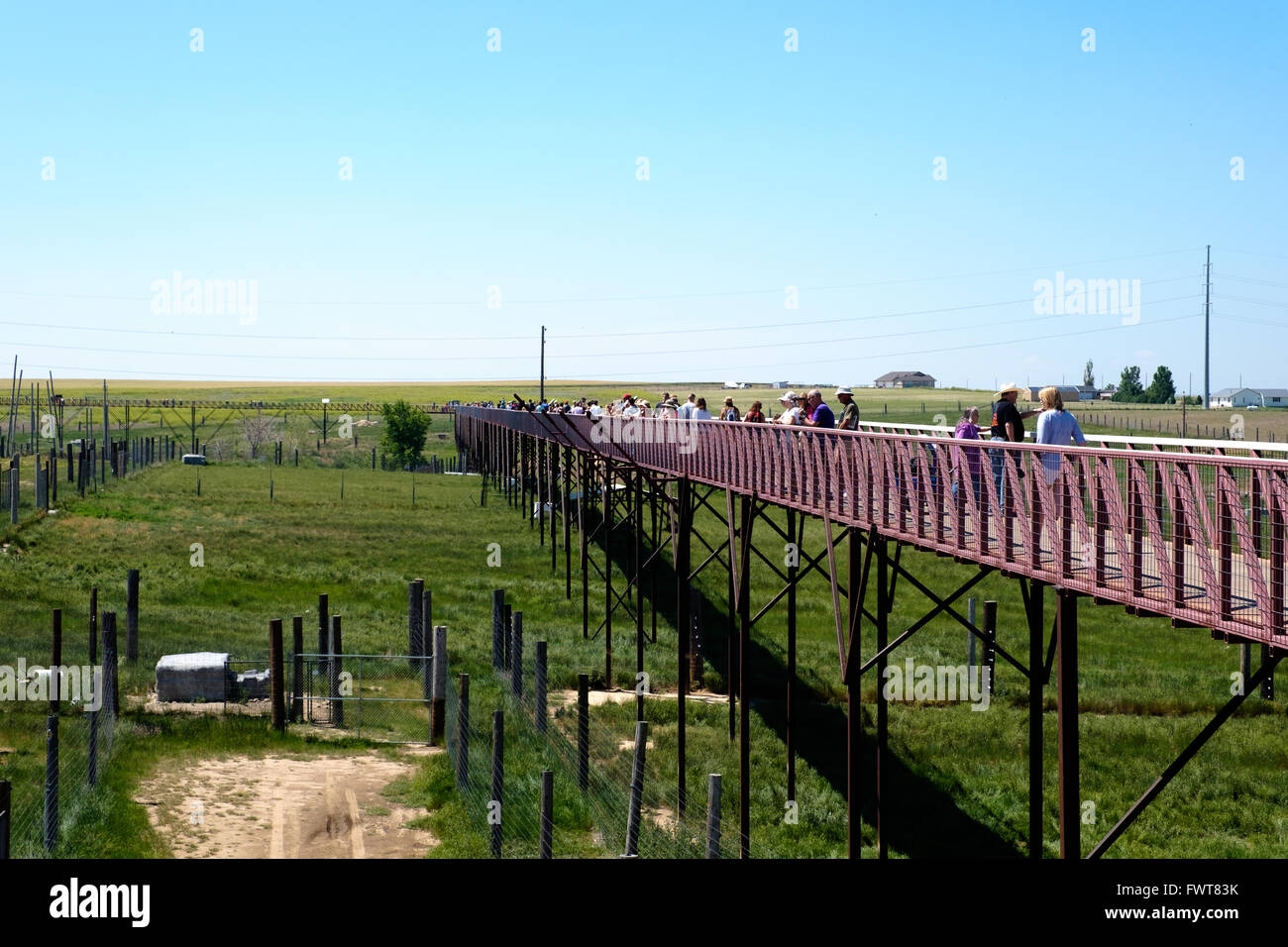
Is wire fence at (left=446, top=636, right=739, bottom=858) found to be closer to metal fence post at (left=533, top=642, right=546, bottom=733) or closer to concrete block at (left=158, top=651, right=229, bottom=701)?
metal fence post at (left=533, top=642, right=546, bottom=733)

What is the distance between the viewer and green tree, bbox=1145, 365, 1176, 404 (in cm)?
13700

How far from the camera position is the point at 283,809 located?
637 inches

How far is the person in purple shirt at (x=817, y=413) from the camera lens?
18.1m

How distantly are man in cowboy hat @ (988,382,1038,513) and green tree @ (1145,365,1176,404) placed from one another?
130 metres

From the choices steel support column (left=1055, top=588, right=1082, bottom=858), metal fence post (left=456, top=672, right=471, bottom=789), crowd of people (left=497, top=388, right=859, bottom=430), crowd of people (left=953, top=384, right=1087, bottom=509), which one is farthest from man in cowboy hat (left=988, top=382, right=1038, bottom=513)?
metal fence post (left=456, top=672, right=471, bottom=789)

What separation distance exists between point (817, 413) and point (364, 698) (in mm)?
8515

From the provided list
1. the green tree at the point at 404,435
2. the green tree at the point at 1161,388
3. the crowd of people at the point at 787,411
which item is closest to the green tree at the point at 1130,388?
the green tree at the point at 1161,388

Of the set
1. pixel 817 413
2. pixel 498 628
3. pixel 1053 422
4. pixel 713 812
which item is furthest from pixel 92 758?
pixel 1053 422

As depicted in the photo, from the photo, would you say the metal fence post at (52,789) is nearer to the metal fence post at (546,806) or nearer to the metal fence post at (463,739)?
the metal fence post at (463,739)

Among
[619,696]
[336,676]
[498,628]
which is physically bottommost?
[619,696]

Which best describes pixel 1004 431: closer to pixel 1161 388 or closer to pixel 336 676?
pixel 336 676

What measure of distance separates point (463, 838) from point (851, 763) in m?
4.42
